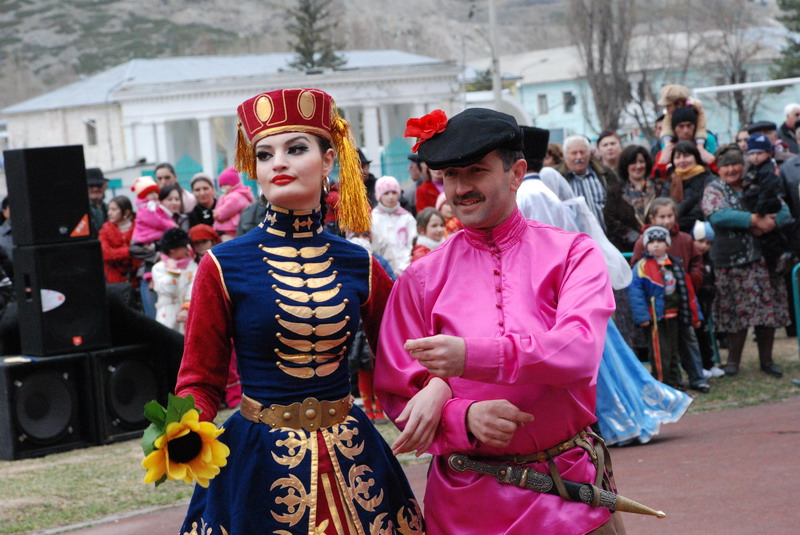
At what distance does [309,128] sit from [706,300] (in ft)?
22.1

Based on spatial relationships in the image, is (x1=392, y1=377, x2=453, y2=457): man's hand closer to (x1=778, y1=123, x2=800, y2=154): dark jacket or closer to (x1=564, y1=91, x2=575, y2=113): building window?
(x1=778, y1=123, x2=800, y2=154): dark jacket

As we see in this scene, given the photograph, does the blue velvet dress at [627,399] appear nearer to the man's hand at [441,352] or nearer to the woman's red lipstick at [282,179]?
the woman's red lipstick at [282,179]

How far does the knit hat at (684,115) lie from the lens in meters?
10.6

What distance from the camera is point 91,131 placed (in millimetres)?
63719

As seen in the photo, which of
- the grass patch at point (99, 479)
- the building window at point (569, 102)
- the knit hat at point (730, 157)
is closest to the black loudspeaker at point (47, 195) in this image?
the grass patch at point (99, 479)

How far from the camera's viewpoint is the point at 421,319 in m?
3.31

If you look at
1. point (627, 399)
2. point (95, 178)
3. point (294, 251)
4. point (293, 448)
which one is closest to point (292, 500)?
point (293, 448)

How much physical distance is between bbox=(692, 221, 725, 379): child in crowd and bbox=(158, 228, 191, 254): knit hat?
168 inches

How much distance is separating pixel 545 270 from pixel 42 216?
651cm

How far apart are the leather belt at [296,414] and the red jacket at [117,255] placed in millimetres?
7926

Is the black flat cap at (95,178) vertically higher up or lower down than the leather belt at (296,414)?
higher up

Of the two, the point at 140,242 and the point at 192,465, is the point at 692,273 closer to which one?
the point at 140,242

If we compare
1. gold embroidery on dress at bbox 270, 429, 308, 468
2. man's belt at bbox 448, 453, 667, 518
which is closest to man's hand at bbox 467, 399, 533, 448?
man's belt at bbox 448, 453, 667, 518

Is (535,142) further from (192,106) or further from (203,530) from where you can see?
(192,106)
